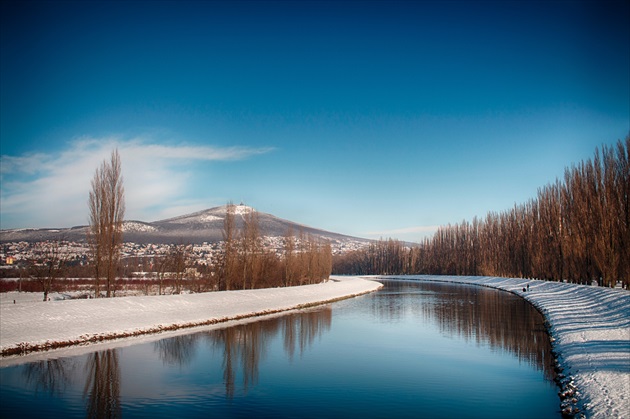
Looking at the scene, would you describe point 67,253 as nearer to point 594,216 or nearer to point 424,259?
point 594,216

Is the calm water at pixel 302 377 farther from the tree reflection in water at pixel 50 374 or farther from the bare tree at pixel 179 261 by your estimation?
the bare tree at pixel 179 261

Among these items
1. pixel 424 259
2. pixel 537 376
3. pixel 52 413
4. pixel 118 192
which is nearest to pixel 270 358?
pixel 52 413

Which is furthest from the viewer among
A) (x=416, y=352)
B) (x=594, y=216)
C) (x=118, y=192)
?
(x=594, y=216)

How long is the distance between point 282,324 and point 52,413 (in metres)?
14.1

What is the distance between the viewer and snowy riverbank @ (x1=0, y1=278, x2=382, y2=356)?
1580 cm

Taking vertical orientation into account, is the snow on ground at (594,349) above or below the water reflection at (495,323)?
above

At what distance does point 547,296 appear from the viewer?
31.2 m

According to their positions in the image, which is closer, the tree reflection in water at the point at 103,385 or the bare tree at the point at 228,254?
the tree reflection in water at the point at 103,385

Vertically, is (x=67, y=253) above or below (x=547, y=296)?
above

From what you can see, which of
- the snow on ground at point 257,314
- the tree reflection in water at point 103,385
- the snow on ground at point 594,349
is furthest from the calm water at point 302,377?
the snow on ground at point 257,314

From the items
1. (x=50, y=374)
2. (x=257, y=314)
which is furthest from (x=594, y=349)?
(x=257, y=314)

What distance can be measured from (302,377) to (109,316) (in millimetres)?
11243

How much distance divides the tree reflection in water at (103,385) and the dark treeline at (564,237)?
2502cm

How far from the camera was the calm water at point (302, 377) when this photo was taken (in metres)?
9.09
